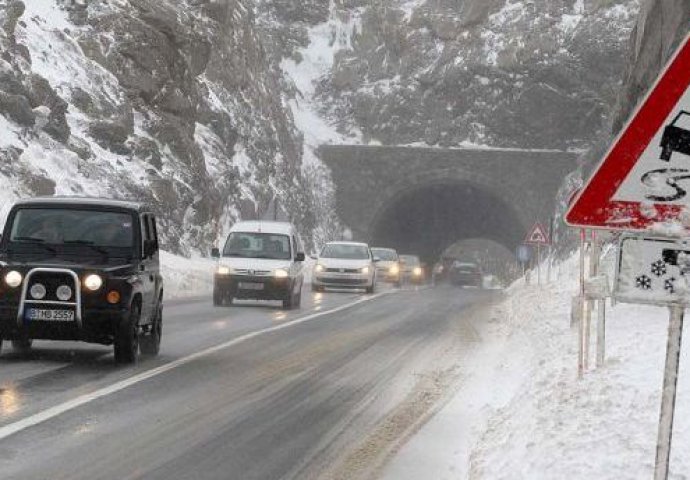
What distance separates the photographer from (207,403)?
9.61 m

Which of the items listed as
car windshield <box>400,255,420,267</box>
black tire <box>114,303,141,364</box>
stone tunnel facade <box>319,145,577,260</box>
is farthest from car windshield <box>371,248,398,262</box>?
black tire <box>114,303,141,364</box>

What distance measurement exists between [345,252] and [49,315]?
2428 centimetres

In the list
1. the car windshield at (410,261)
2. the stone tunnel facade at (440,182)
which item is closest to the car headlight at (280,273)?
the car windshield at (410,261)

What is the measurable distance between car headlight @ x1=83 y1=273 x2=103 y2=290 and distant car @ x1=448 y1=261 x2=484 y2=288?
49962 millimetres

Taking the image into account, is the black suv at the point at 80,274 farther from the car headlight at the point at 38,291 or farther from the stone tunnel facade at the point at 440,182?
the stone tunnel facade at the point at 440,182

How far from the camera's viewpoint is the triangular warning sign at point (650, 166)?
4.55 meters

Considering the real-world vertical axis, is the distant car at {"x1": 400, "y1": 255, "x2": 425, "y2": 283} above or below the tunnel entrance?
below

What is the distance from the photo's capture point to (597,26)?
65.0 metres

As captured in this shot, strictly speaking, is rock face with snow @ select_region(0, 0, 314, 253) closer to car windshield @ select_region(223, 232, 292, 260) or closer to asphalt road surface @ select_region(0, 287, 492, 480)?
car windshield @ select_region(223, 232, 292, 260)

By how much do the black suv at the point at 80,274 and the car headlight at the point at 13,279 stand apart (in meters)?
0.01

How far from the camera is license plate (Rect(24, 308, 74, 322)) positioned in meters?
11.5

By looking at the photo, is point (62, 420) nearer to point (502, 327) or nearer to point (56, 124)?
point (502, 327)

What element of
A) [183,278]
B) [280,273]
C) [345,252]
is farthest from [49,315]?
[345,252]

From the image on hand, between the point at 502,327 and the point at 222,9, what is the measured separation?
38069 mm
